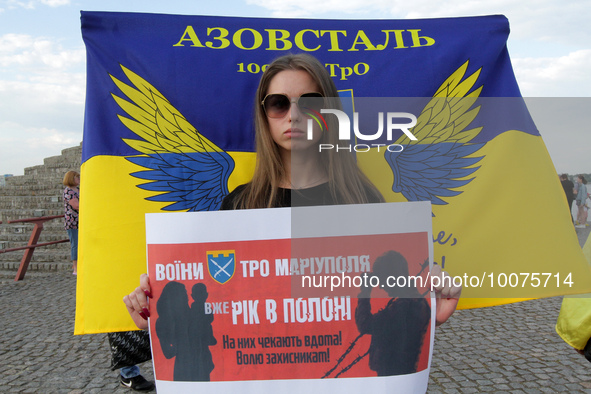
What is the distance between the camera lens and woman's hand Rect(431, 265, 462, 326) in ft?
5.35

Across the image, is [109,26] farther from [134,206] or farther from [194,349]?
[194,349]

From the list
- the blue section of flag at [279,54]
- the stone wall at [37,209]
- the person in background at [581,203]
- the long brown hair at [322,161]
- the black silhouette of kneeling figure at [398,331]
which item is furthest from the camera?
the person in background at [581,203]

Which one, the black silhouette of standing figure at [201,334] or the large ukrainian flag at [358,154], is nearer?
the black silhouette of standing figure at [201,334]

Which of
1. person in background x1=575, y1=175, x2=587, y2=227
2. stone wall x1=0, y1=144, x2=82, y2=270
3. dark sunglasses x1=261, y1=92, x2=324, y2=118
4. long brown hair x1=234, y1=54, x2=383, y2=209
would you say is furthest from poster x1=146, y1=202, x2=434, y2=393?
person in background x1=575, y1=175, x2=587, y2=227

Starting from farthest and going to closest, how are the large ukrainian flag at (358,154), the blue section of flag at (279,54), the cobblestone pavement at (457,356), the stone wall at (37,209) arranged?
the stone wall at (37,209), the cobblestone pavement at (457,356), the blue section of flag at (279,54), the large ukrainian flag at (358,154)

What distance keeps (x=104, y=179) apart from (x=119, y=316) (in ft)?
2.42

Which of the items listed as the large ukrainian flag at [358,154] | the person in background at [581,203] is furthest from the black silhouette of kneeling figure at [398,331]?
the person in background at [581,203]

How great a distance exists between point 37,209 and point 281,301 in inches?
453

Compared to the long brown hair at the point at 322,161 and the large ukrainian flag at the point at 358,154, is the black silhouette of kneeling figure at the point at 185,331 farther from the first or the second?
the large ukrainian flag at the point at 358,154

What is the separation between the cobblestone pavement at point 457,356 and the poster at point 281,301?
2160 millimetres

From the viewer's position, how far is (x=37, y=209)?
1123 cm

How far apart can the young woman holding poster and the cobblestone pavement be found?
7.58 ft

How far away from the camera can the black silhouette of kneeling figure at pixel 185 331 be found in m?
1.66

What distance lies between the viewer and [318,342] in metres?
1.66
